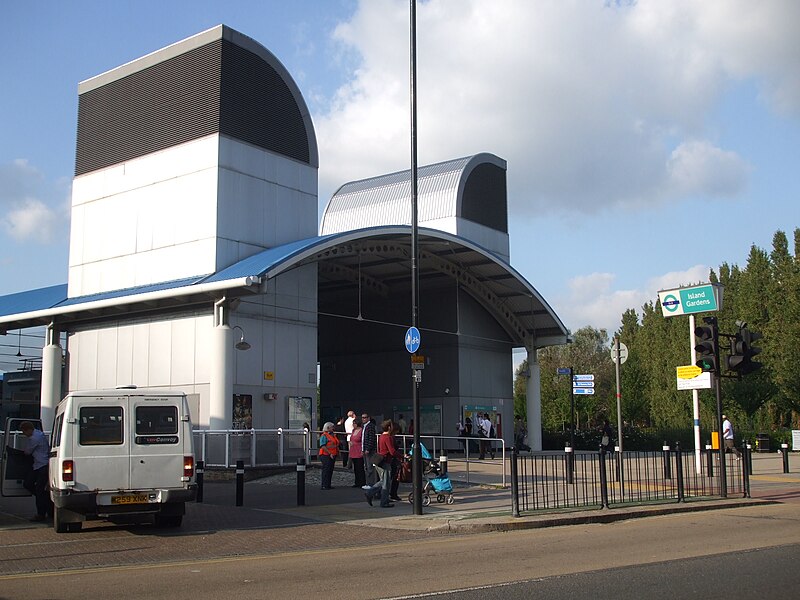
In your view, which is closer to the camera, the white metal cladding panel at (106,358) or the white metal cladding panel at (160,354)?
the white metal cladding panel at (160,354)

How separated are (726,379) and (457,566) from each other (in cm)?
4268

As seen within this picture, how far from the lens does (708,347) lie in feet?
62.5

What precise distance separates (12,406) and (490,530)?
2919 centimetres

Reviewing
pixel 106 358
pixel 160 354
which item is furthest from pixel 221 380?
pixel 106 358

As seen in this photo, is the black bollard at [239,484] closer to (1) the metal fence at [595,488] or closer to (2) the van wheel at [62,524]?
(2) the van wheel at [62,524]

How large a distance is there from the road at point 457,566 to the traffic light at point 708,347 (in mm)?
4583

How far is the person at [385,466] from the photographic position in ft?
57.8

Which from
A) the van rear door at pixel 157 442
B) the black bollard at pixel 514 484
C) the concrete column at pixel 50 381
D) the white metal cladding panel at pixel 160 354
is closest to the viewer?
the van rear door at pixel 157 442

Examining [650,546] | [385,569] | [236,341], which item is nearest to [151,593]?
[385,569]

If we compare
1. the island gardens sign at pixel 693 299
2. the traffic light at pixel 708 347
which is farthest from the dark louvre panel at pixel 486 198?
the traffic light at pixel 708 347

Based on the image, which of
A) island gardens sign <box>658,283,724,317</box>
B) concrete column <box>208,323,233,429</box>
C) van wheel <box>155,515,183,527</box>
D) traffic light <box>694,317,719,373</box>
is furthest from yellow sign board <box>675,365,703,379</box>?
van wheel <box>155,515,183,527</box>

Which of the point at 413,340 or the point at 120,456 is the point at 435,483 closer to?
the point at 413,340

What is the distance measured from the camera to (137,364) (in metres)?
30.7

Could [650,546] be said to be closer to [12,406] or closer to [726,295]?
[12,406]
